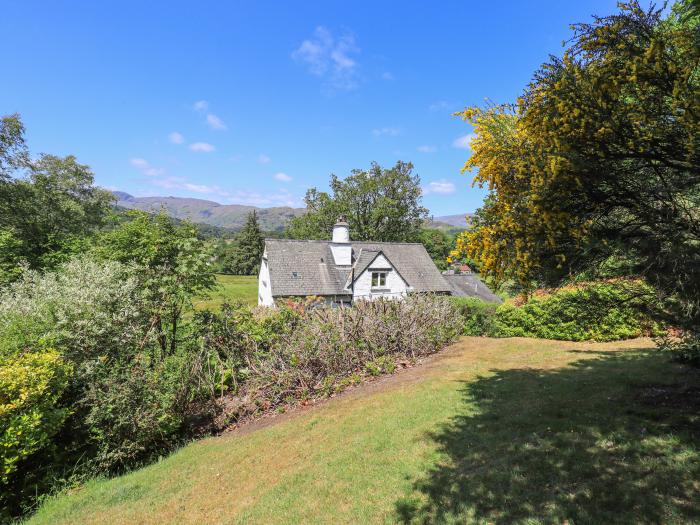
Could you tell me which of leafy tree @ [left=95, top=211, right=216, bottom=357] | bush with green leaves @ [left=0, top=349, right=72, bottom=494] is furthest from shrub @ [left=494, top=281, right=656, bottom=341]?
bush with green leaves @ [left=0, top=349, right=72, bottom=494]

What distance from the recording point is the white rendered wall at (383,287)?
30.1 m

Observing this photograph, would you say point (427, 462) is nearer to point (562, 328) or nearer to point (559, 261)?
point (559, 261)

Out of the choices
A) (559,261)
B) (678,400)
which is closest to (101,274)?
(559,261)

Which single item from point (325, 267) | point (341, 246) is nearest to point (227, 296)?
point (325, 267)

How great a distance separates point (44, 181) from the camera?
32781 mm

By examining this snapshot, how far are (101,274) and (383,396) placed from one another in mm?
9223

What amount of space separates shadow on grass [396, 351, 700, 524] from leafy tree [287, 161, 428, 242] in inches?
1649

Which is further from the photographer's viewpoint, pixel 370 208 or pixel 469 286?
pixel 370 208

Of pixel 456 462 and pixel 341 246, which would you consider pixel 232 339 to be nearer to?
pixel 456 462

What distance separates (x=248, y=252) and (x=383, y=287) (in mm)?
58063

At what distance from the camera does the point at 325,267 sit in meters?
30.6

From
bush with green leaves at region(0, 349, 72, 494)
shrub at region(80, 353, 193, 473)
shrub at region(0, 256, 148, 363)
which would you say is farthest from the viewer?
A: shrub at region(0, 256, 148, 363)

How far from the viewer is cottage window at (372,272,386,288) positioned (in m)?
30.7

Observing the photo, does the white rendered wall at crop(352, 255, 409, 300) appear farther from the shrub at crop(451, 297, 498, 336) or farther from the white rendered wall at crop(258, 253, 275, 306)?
the shrub at crop(451, 297, 498, 336)
